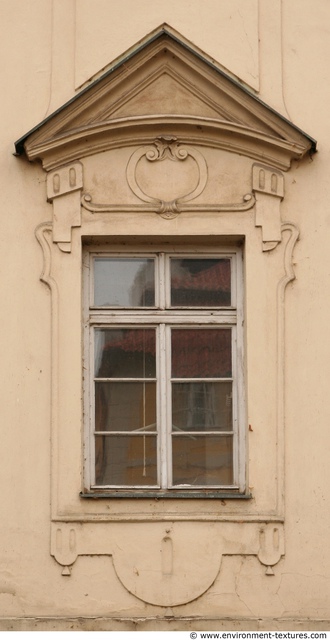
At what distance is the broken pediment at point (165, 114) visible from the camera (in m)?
9.91

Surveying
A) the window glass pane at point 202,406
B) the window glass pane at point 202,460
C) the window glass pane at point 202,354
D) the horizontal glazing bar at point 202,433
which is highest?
the window glass pane at point 202,354

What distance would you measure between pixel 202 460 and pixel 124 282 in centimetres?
124

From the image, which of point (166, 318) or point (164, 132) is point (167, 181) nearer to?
point (164, 132)

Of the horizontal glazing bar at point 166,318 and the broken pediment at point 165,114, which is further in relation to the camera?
the horizontal glazing bar at point 166,318

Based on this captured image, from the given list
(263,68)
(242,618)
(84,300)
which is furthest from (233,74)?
(242,618)

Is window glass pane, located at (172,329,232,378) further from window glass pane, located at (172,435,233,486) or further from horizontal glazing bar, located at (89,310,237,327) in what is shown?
window glass pane, located at (172,435,233,486)

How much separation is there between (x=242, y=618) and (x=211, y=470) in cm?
94

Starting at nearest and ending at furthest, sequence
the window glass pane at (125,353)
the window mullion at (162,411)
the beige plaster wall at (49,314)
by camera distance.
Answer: the beige plaster wall at (49,314)
the window mullion at (162,411)
the window glass pane at (125,353)

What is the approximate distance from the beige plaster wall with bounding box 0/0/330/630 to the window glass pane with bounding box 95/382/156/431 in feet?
1.27

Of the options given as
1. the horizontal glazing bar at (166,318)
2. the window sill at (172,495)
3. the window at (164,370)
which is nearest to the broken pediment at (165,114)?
the window at (164,370)

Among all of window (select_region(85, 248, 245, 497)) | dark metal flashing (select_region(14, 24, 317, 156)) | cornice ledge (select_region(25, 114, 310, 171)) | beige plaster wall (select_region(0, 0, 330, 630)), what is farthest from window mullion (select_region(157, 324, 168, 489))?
dark metal flashing (select_region(14, 24, 317, 156))

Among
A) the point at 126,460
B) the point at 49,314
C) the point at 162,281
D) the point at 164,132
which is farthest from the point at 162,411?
the point at 164,132

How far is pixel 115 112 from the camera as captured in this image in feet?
33.0

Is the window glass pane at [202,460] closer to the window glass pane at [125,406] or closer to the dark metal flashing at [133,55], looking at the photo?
the window glass pane at [125,406]
